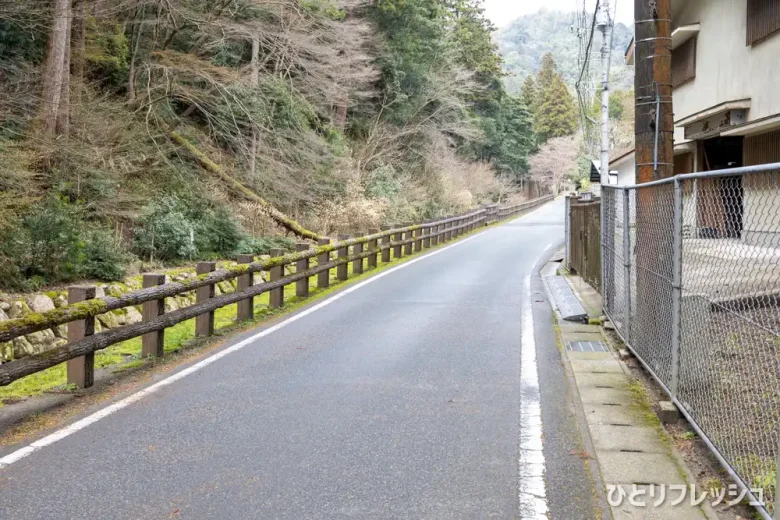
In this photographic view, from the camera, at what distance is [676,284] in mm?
5094

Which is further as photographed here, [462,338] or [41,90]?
[41,90]

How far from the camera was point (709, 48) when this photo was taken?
52.6 feet

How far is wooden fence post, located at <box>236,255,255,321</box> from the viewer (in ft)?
31.8

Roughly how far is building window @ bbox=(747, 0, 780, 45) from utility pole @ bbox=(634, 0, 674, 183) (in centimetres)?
700

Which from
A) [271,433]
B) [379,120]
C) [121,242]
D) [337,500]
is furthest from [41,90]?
[379,120]

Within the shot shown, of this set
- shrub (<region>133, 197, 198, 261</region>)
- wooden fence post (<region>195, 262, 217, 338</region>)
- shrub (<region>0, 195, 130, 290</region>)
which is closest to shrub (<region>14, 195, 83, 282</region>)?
shrub (<region>0, 195, 130, 290</region>)

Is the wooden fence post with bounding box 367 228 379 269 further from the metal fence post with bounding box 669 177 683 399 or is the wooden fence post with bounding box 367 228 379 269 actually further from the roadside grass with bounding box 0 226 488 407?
the metal fence post with bounding box 669 177 683 399

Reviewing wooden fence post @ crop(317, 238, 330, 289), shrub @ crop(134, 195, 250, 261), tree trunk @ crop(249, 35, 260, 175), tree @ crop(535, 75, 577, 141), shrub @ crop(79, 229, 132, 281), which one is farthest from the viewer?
tree @ crop(535, 75, 577, 141)

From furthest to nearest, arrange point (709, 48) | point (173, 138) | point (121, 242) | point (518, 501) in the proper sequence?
point (173, 138), point (709, 48), point (121, 242), point (518, 501)

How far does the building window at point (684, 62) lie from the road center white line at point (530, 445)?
475 inches

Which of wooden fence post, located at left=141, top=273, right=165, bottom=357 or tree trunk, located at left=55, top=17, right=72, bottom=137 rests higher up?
tree trunk, located at left=55, top=17, right=72, bottom=137

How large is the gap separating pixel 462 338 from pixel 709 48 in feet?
36.9

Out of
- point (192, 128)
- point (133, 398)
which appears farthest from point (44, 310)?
point (192, 128)

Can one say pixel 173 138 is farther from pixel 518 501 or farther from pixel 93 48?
pixel 518 501
